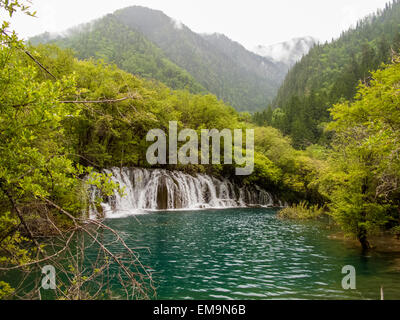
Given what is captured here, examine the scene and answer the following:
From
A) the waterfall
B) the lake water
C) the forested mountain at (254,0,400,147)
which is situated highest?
the forested mountain at (254,0,400,147)

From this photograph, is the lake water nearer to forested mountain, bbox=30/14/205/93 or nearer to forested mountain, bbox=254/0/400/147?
forested mountain, bbox=254/0/400/147

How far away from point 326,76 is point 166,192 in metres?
119

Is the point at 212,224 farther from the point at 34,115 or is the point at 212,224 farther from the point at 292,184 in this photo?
the point at 292,184

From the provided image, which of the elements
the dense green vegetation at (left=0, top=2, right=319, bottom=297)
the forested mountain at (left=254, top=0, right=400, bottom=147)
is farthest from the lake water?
the forested mountain at (left=254, top=0, right=400, bottom=147)

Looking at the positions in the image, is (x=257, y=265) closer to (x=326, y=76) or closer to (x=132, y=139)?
(x=132, y=139)

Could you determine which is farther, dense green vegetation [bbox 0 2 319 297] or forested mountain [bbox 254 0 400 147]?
forested mountain [bbox 254 0 400 147]

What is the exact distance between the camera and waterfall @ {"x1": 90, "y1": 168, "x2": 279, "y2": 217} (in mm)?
30034

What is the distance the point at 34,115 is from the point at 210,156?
39601 mm

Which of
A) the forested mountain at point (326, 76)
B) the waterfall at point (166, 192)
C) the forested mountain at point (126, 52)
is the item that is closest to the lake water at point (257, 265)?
the waterfall at point (166, 192)

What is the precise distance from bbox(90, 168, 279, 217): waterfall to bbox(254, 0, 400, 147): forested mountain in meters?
25.1

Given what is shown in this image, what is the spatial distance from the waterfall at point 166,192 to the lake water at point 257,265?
456 inches

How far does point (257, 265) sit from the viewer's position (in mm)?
11188
